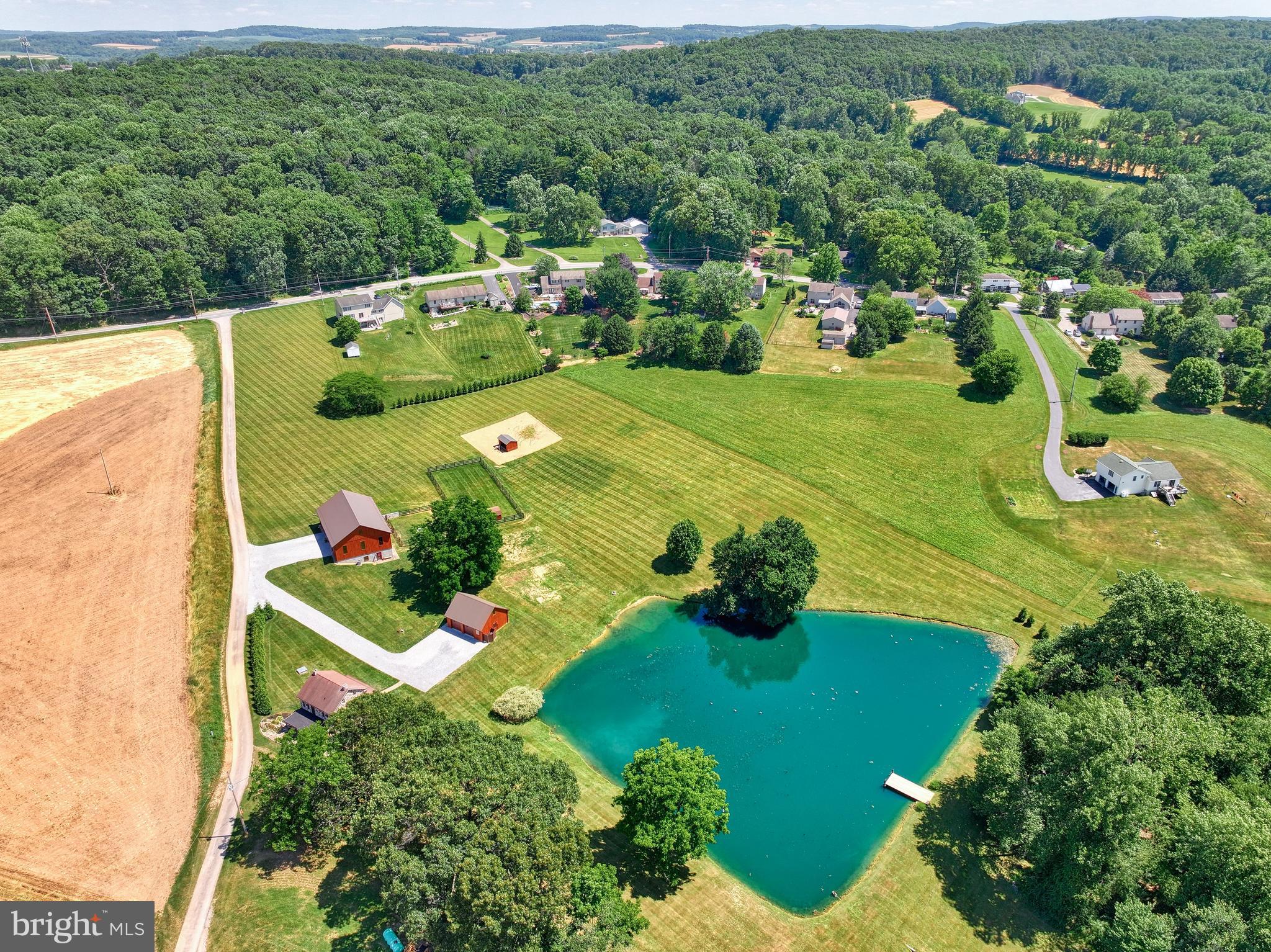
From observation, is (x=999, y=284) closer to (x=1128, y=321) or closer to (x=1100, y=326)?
(x=1100, y=326)

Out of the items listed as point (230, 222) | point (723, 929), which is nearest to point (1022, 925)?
point (723, 929)

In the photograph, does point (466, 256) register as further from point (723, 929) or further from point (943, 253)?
point (723, 929)

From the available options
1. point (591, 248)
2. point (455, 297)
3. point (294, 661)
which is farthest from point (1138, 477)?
point (591, 248)

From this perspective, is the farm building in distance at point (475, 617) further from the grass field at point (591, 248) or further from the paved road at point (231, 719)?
the grass field at point (591, 248)

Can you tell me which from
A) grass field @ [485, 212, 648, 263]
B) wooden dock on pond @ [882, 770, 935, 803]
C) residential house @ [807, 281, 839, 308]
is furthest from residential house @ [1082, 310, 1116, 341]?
wooden dock on pond @ [882, 770, 935, 803]

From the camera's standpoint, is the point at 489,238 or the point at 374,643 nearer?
the point at 374,643

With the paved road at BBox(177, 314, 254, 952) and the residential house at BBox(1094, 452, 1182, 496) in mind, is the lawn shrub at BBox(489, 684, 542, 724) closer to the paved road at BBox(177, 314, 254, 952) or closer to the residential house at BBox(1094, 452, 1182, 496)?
the paved road at BBox(177, 314, 254, 952)
